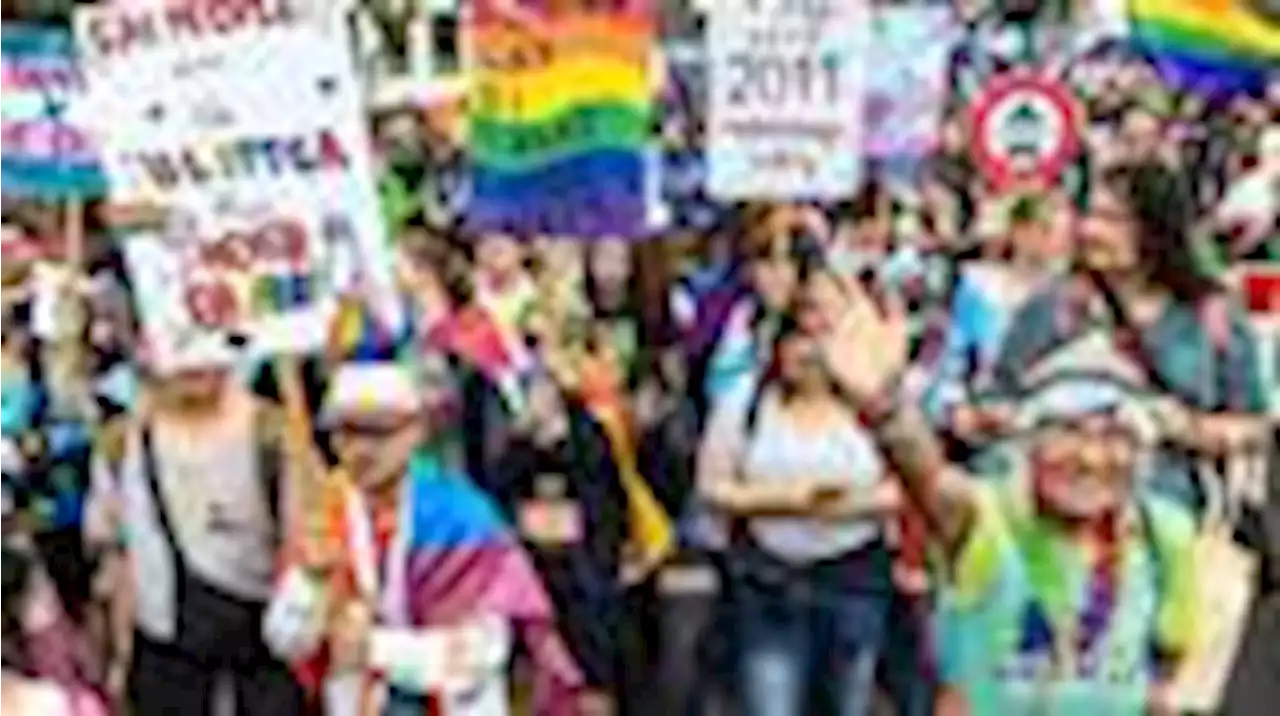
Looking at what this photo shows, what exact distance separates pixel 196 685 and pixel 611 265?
2.72 feet

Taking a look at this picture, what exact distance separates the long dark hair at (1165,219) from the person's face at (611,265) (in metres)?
0.66

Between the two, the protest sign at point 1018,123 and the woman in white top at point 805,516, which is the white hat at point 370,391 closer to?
the woman in white top at point 805,516

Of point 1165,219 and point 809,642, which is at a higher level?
point 1165,219

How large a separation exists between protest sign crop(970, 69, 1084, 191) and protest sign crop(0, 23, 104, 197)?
1210 millimetres

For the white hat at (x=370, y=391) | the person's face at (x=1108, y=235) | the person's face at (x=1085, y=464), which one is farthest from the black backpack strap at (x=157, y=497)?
the person's face at (x=1108, y=235)

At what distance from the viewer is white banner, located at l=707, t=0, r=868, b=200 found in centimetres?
504

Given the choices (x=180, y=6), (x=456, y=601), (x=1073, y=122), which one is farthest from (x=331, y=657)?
(x=1073, y=122)

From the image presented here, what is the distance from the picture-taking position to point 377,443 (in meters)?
5.12

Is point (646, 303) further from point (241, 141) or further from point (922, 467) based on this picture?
point (241, 141)

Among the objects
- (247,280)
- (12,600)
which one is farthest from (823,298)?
(12,600)

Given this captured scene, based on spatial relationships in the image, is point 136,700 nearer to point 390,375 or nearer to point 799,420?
point 390,375

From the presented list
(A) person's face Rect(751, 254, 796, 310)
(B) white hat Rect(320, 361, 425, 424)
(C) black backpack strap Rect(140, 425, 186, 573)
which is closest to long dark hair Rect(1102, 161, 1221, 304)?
(A) person's face Rect(751, 254, 796, 310)

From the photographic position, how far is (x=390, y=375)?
5113 mm

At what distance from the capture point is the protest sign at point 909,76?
504 centimetres
